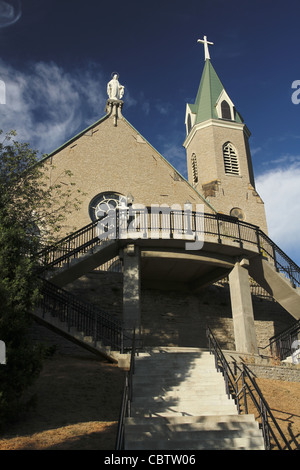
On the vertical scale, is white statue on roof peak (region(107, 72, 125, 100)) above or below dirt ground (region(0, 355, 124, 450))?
above

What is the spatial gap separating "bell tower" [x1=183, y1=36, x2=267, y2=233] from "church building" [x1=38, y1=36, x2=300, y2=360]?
3.5 inches

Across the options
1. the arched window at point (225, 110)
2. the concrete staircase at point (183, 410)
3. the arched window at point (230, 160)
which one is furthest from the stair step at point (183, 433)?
the arched window at point (225, 110)

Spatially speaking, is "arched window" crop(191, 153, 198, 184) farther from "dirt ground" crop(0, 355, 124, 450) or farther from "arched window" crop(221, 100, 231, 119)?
"dirt ground" crop(0, 355, 124, 450)

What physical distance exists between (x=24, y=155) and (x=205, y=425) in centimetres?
907

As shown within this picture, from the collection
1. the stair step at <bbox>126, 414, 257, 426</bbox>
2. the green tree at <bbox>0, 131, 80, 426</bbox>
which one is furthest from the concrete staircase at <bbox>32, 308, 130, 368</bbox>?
the stair step at <bbox>126, 414, 257, 426</bbox>

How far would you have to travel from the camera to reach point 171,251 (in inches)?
688

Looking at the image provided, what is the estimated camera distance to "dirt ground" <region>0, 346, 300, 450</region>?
8.55 meters

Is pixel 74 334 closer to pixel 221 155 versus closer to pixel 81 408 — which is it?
pixel 81 408

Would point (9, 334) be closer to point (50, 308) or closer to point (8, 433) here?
point (8, 433)

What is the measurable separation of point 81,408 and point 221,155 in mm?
22225

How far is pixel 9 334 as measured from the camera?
1009cm

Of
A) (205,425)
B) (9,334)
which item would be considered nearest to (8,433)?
(9,334)

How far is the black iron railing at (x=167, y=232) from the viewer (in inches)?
658

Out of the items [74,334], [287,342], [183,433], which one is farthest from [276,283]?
[183,433]
